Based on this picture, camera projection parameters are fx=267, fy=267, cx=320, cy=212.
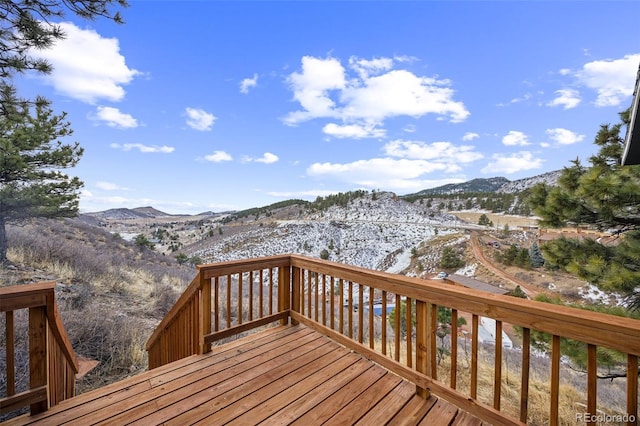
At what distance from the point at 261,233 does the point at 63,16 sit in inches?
741

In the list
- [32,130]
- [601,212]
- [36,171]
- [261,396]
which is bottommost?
[261,396]

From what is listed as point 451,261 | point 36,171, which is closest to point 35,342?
point 36,171

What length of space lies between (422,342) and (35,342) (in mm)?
2581

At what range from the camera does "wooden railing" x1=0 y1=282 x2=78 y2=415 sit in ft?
5.13

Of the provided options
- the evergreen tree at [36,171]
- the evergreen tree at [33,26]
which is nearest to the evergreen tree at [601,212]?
the evergreen tree at [33,26]

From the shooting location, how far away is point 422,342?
2.03 m

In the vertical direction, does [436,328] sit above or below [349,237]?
above

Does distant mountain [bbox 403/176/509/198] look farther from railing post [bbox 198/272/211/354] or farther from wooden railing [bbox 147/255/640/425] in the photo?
railing post [bbox 198/272/211/354]

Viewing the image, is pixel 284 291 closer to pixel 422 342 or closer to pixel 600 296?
pixel 422 342

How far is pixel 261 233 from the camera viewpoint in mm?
21156

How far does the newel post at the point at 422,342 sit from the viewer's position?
2.01m

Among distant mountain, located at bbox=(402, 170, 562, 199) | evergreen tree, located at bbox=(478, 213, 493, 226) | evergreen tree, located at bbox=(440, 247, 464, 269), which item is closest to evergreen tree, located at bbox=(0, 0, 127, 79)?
distant mountain, located at bbox=(402, 170, 562, 199)

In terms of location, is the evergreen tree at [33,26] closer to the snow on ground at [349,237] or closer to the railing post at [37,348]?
the railing post at [37,348]

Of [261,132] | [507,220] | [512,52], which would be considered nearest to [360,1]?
[512,52]
